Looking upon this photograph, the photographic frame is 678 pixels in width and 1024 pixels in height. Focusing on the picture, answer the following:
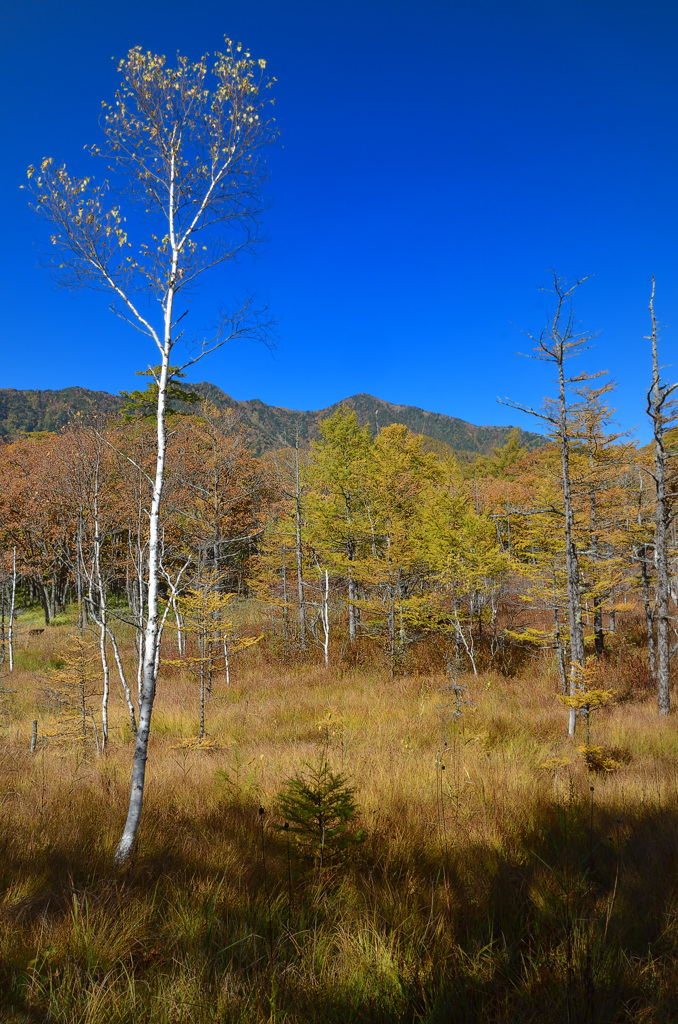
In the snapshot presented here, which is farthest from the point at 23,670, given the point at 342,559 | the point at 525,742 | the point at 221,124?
the point at 221,124

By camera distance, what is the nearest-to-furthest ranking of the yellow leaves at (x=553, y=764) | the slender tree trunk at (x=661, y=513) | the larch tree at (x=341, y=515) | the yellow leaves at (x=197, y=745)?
the yellow leaves at (x=553, y=764), the yellow leaves at (x=197, y=745), the slender tree trunk at (x=661, y=513), the larch tree at (x=341, y=515)

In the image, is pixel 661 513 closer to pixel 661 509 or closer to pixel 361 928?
pixel 661 509

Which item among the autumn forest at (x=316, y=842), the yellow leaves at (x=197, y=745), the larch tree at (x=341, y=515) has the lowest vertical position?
the yellow leaves at (x=197, y=745)

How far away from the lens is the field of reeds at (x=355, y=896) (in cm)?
203

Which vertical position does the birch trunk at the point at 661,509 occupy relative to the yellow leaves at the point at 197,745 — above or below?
above

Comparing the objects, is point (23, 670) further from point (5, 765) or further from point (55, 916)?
point (55, 916)

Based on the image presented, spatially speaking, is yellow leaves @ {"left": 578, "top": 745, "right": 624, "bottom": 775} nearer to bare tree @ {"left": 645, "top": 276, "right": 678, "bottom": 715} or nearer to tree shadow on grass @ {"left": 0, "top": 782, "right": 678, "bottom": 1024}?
tree shadow on grass @ {"left": 0, "top": 782, "right": 678, "bottom": 1024}

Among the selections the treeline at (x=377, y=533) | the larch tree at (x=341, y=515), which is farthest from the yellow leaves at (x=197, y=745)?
the larch tree at (x=341, y=515)

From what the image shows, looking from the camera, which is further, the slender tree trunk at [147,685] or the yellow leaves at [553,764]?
the yellow leaves at [553,764]

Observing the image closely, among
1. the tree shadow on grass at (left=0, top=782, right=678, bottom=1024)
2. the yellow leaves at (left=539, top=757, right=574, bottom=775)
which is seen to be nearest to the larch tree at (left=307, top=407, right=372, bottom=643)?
the yellow leaves at (left=539, top=757, right=574, bottom=775)

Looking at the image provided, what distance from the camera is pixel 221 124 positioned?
484cm

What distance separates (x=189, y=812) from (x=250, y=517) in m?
23.9

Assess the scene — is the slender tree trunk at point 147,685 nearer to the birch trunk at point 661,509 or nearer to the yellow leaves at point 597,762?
the yellow leaves at point 597,762

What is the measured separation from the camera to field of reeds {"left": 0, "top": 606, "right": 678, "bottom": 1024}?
79.9 inches
